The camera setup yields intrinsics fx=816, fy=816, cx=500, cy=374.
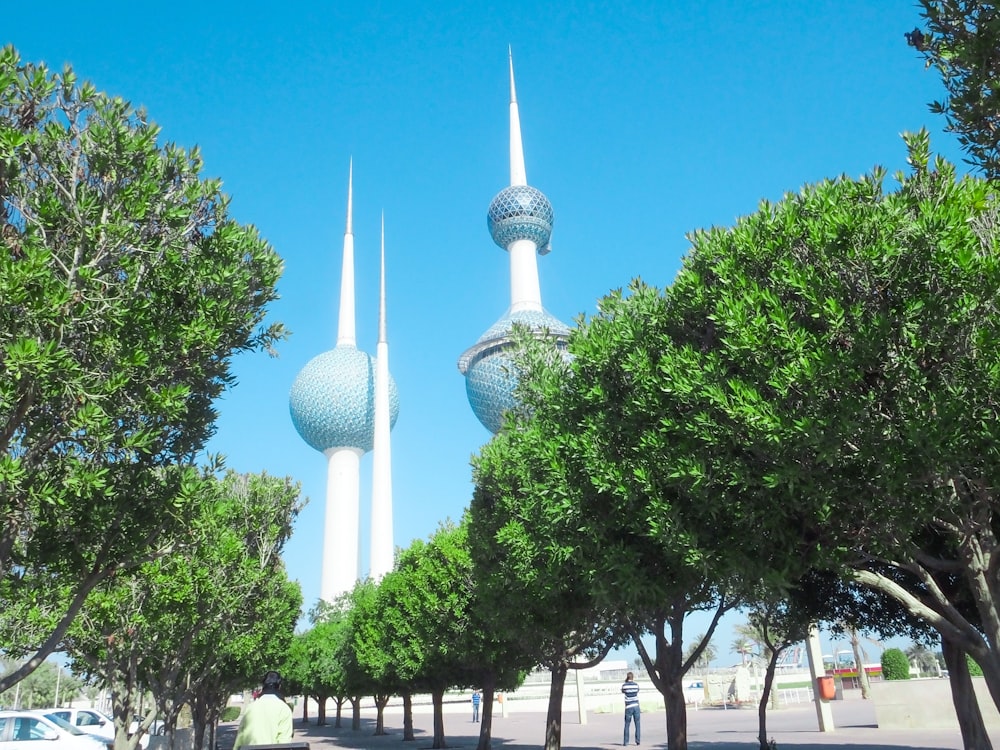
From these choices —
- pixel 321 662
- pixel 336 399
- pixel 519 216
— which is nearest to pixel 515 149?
pixel 519 216

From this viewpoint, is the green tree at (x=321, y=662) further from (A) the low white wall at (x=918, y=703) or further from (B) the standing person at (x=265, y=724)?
(B) the standing person at (x=265, y=724)

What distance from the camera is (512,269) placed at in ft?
357

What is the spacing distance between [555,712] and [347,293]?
369ft

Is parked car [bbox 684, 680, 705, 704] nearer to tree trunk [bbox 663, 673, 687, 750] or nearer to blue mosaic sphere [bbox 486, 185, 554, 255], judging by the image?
tree trunk [bbox 663, 673, 687, 750]

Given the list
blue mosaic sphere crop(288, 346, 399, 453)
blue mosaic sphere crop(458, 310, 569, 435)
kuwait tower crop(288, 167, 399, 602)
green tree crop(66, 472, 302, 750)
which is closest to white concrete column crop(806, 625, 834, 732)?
green tree crop(66, 472, 302, 750)

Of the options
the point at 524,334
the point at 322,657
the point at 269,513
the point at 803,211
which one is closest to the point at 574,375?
the point at 524,334

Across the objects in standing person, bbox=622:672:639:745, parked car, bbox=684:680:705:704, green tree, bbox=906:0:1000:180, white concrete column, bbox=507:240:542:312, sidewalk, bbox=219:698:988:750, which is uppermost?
white concrete column, bbox=507:240:542:312

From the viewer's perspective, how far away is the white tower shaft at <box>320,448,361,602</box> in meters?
123

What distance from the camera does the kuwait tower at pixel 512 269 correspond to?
10644 cm

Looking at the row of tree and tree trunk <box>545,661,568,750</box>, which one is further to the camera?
tree trunk <box>545,661,568,750</box>

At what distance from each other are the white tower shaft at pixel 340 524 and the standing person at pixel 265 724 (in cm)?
11778

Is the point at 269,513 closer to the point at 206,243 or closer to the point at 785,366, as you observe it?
the point at 206,243

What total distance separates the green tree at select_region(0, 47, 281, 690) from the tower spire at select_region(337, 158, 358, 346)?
119 m

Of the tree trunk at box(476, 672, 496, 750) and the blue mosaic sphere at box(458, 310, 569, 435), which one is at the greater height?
the blue mosaic sphere at box(458, 310, 569, 435)
